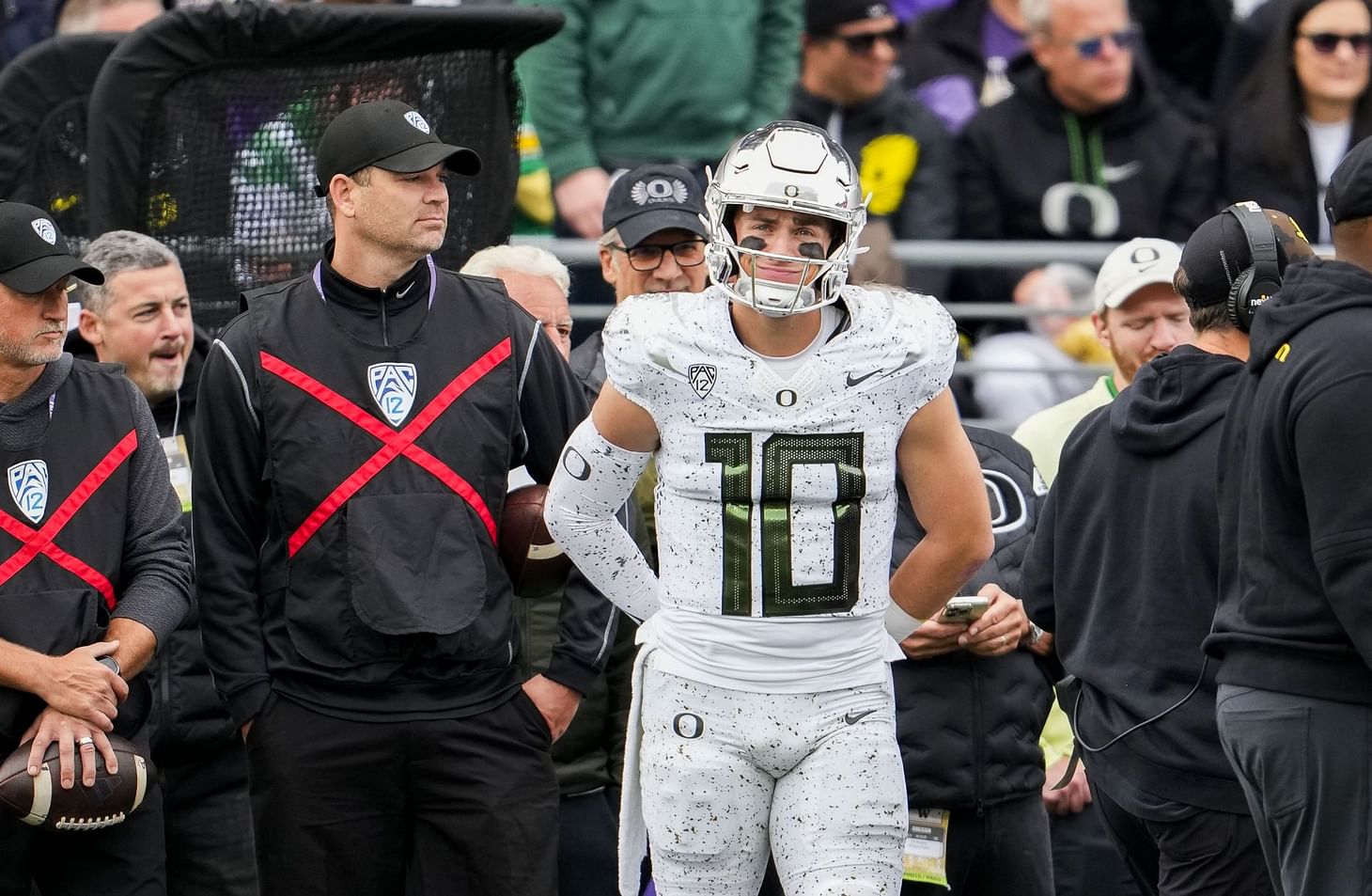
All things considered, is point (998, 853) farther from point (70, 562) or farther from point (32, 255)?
point (32, 255)

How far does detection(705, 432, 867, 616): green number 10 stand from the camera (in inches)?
164

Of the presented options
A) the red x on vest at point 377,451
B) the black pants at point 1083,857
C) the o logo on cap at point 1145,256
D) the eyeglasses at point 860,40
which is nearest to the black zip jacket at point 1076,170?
the eyeglasses at point 860,40

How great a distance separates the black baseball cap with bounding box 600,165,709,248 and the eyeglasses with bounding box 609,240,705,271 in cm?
5

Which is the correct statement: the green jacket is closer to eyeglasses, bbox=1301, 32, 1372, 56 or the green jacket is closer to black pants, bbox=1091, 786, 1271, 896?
eyeglasses, bbox=1301, 32, 1372, 56

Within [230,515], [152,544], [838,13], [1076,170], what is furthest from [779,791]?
[1076,170]

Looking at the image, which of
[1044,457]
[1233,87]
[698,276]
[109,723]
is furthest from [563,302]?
[1233,87]

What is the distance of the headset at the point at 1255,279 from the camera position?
4527 millimetres

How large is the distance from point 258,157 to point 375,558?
199 centimetres

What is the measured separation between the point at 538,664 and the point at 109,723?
1.17 metres

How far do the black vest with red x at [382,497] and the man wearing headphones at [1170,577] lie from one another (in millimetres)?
1354

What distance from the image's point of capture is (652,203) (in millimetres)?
6133

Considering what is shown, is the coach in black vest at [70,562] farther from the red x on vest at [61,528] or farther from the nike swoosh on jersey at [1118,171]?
the nike swoosh on jersey at [1118,171]

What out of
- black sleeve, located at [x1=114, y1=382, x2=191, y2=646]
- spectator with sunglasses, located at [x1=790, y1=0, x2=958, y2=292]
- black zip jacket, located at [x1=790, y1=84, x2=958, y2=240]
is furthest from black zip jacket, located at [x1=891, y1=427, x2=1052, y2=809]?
black zip jacket, located at [x1=790, y1=84, x2=958, y2=240]

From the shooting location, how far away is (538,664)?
5.52 m
